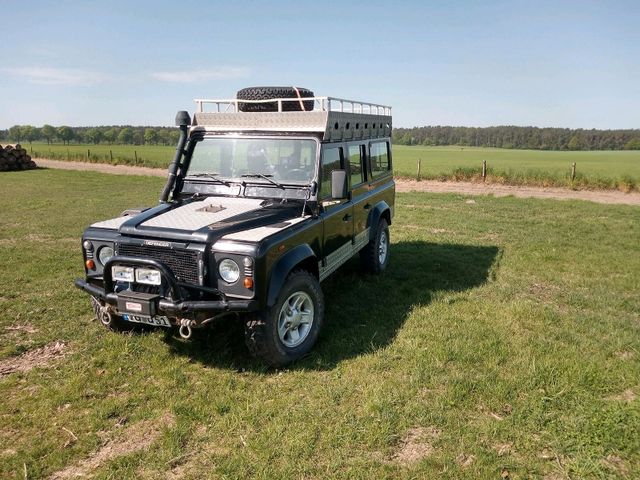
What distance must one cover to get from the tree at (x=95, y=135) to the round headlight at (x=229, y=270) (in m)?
93.0

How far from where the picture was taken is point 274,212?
487 centimetres

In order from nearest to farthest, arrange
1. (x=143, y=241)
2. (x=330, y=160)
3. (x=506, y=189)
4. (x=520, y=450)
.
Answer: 1. (x=520, y=450)
2. (x=143, y=241)
3. (x=330, y=160)
4. (x=506, y=189)

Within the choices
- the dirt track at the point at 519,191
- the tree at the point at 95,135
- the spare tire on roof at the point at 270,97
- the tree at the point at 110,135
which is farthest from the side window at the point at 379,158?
the tree at the point at 95,135

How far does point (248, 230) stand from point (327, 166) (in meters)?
1.46

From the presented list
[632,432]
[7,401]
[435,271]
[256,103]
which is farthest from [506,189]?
[7,401]

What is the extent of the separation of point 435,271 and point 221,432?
5092 mm

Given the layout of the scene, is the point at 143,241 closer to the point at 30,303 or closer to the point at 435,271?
the point at 30,303

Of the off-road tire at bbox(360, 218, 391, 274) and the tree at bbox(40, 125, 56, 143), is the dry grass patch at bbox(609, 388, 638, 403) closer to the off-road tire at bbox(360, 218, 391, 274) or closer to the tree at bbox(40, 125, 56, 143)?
the off-road tire at bbox(360, 218, 391, 274)

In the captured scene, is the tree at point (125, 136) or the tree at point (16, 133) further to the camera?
the tree at point (16, 133)

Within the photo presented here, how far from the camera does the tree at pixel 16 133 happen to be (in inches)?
3482

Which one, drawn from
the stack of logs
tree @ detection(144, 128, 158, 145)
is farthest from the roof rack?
tree @ detection(144, 128, 158, 145)

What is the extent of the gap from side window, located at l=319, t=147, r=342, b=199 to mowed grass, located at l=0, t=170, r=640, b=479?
61.6 inches

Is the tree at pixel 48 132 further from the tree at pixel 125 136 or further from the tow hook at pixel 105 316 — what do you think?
the tow hook at pixel 105 316

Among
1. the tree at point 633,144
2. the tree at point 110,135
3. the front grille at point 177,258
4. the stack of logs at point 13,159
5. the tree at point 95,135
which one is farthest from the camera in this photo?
the tree at point 95,135
